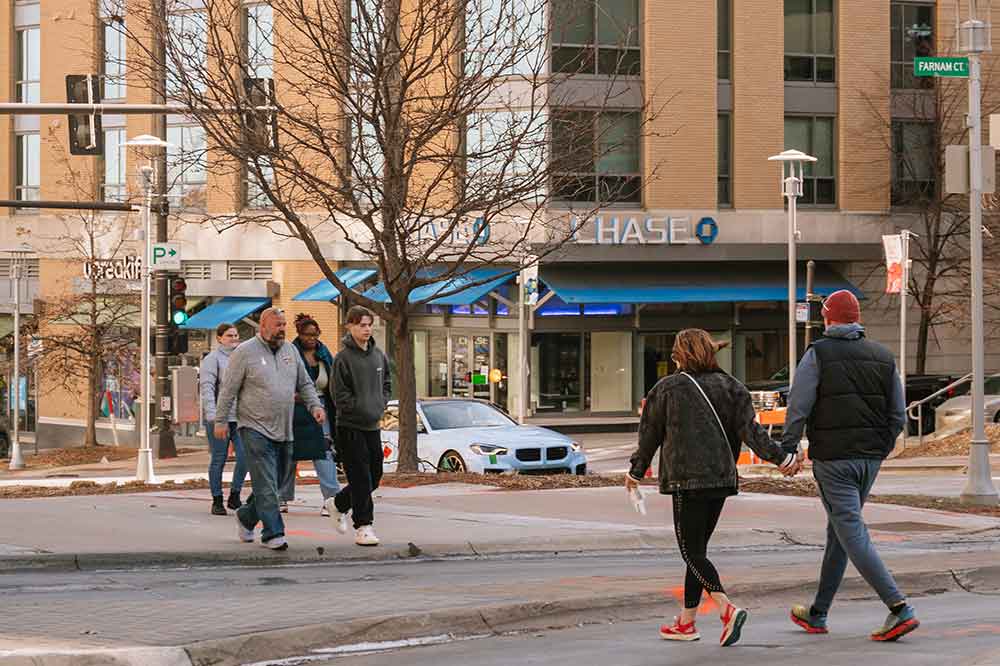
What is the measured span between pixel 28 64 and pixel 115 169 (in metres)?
5.58

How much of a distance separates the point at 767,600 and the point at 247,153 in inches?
423

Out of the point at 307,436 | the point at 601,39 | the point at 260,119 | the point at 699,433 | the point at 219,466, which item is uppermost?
the point at 601,39

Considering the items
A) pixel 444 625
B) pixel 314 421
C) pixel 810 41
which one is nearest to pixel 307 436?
pixel 314 421

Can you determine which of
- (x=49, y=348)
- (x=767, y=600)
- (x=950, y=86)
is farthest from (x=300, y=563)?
(x=950, y=86)

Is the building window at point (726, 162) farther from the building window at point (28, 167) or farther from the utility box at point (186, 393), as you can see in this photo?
the utility box at point (186, 393)

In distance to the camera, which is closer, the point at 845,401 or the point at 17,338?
the point at 845,401

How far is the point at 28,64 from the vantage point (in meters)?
48.5

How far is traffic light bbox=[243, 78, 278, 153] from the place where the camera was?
2000 cm

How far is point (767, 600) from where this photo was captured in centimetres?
1108

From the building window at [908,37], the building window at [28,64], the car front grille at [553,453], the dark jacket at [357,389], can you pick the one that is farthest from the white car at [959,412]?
the building window at [28,64]

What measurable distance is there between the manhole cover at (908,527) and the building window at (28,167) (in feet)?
120

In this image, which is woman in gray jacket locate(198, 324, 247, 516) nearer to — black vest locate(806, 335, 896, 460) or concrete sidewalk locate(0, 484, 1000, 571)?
concrete sidewalk locate(0, 484, 1000, 571)

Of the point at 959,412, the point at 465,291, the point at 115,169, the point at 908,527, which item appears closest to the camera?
the point at 908,527

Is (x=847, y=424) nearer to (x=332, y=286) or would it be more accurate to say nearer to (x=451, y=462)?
(x=451, y=462)
